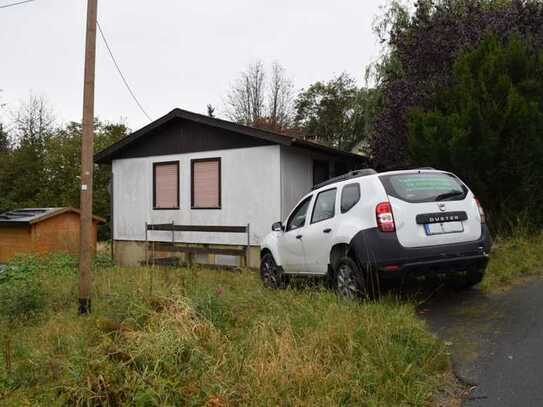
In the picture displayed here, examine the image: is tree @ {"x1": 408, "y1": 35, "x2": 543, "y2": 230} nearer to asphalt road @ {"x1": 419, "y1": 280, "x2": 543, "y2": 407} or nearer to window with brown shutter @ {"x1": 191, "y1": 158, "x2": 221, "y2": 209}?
asphalt road @ {"x1": 419, "y1": 280, "x2": 543, "y2": 407}

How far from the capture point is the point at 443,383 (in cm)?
423

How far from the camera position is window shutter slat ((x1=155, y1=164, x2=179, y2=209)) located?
50.3 feet

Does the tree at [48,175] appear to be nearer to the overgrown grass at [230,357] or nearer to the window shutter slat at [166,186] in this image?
the window shutter slat at [166,186]

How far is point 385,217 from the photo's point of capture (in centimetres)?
616

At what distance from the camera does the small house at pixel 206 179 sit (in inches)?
523

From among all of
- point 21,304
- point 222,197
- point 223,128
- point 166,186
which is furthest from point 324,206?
point 166,186

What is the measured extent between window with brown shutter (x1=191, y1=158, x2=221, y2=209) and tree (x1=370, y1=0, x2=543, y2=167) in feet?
14.0

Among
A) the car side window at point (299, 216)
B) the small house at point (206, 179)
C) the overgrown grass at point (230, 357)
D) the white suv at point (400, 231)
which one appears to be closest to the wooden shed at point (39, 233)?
the small house at point (206, 179)

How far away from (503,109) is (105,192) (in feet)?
86.6

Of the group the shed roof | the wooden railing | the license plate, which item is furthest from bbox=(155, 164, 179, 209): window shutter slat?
the license plate

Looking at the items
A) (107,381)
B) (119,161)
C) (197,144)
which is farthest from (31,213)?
(107,381)

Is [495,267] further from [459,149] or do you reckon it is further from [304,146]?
[304,146]

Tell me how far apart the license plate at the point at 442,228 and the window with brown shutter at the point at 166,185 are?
1006cm

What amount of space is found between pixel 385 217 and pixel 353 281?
0.91m
